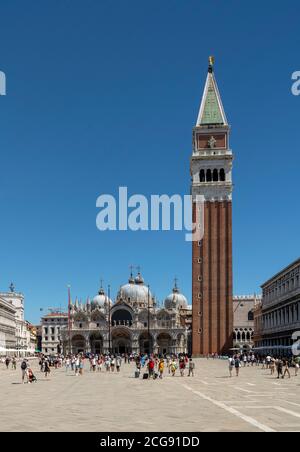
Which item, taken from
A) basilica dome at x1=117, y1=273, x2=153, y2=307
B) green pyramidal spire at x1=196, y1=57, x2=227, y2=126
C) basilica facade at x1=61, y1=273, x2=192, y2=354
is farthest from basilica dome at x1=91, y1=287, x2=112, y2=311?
green pyramidal spire at x1=196, y1=57, x2=227, y2=126

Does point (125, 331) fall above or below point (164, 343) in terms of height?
above

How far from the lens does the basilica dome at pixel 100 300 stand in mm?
155100

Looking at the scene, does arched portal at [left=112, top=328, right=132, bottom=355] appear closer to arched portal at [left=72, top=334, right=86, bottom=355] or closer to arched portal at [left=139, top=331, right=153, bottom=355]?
arched portal at [left=139, top=331, right=153, bottom=355]

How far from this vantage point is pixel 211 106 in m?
115

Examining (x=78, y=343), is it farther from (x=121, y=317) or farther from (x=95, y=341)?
(x=121, y=317)

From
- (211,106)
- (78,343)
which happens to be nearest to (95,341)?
(78,343)

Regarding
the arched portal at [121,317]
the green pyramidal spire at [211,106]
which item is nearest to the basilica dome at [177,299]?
the arched portal at [121,317]

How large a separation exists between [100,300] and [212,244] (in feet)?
194

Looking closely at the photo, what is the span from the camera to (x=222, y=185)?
108 metres

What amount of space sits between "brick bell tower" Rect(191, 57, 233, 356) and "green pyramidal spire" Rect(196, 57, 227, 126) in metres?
0.97

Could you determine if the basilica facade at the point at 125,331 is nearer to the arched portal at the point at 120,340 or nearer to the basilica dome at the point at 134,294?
the arched portal at the point at 120,340

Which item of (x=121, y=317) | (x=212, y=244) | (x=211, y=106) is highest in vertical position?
(x=211, y=106)
